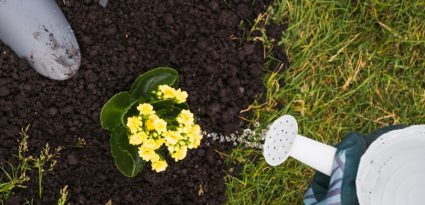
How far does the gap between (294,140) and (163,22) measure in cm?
59

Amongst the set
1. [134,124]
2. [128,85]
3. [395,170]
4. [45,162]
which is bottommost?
[45,162]

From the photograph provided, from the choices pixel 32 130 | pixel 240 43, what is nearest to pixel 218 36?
pixel 240 43

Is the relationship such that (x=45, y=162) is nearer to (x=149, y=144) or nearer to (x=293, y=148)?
(x=149, y=144)

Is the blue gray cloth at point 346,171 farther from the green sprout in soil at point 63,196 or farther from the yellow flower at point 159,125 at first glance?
the green sprout in soil at point 63,196

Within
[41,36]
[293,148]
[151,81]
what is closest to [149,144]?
[151,81]

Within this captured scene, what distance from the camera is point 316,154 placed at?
1.54m

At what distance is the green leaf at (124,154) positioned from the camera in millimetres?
1723

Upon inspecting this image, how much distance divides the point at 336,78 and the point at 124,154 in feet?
2.67

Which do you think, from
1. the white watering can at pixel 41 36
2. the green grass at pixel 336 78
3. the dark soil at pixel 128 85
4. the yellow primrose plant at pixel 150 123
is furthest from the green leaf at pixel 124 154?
the green grass at pixel 336 78

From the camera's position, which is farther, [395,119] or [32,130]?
[395,119]

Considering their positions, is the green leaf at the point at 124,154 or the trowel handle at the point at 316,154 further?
the green leaf at the point at 124,154

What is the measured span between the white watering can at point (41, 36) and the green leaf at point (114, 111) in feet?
0.55

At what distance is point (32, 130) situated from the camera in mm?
1826

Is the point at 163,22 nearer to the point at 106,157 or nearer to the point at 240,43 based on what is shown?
the point at 240,43
